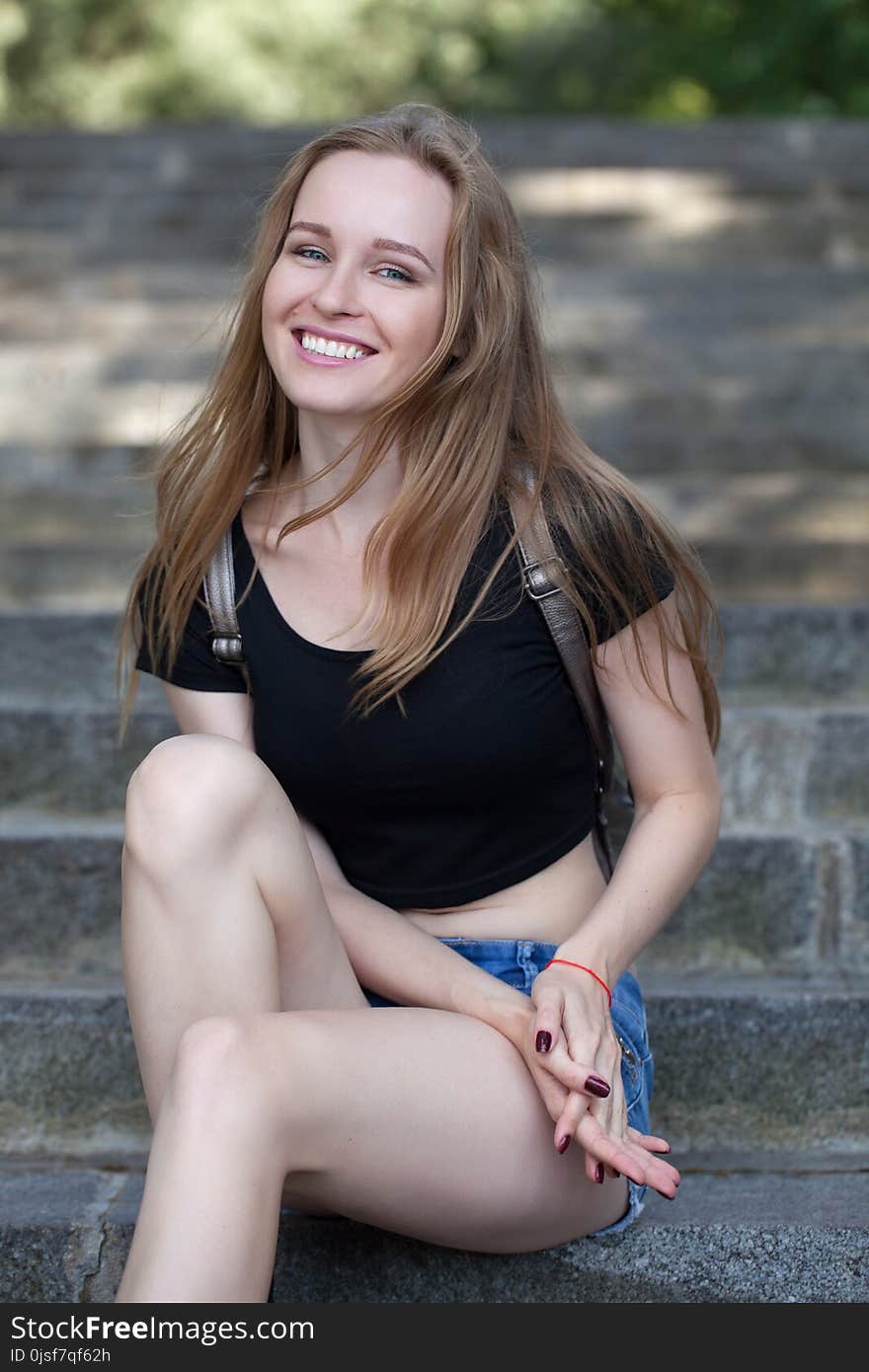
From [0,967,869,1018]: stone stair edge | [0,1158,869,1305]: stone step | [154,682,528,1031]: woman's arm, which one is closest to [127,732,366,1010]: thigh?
[154,682,528,1031]: woman's arm

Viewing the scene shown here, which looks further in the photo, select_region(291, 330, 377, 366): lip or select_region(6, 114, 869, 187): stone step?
select_region(6, 114, 869, 187): stone step

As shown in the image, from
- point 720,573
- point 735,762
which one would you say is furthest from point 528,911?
point 720,573

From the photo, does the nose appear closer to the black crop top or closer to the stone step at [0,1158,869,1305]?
the black crop top

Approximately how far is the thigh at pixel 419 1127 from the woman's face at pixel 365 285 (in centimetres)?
75

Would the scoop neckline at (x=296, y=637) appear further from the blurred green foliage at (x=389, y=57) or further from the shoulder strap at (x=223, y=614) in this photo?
the blurred green foliage at (x=389, y=57)

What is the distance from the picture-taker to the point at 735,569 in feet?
11.2

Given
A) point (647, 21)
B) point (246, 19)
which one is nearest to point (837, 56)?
point (647, 21)

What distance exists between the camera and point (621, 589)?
1.78 metres

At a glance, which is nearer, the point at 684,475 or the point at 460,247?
Answer: the point at 460,247

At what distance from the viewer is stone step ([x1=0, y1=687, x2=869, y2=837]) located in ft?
8.45

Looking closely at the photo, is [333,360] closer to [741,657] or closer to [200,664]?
[200,664]

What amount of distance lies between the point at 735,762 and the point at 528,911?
882 millimetres

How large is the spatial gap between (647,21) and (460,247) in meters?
12.7

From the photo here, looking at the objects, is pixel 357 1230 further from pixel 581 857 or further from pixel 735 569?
pixel 735 569
